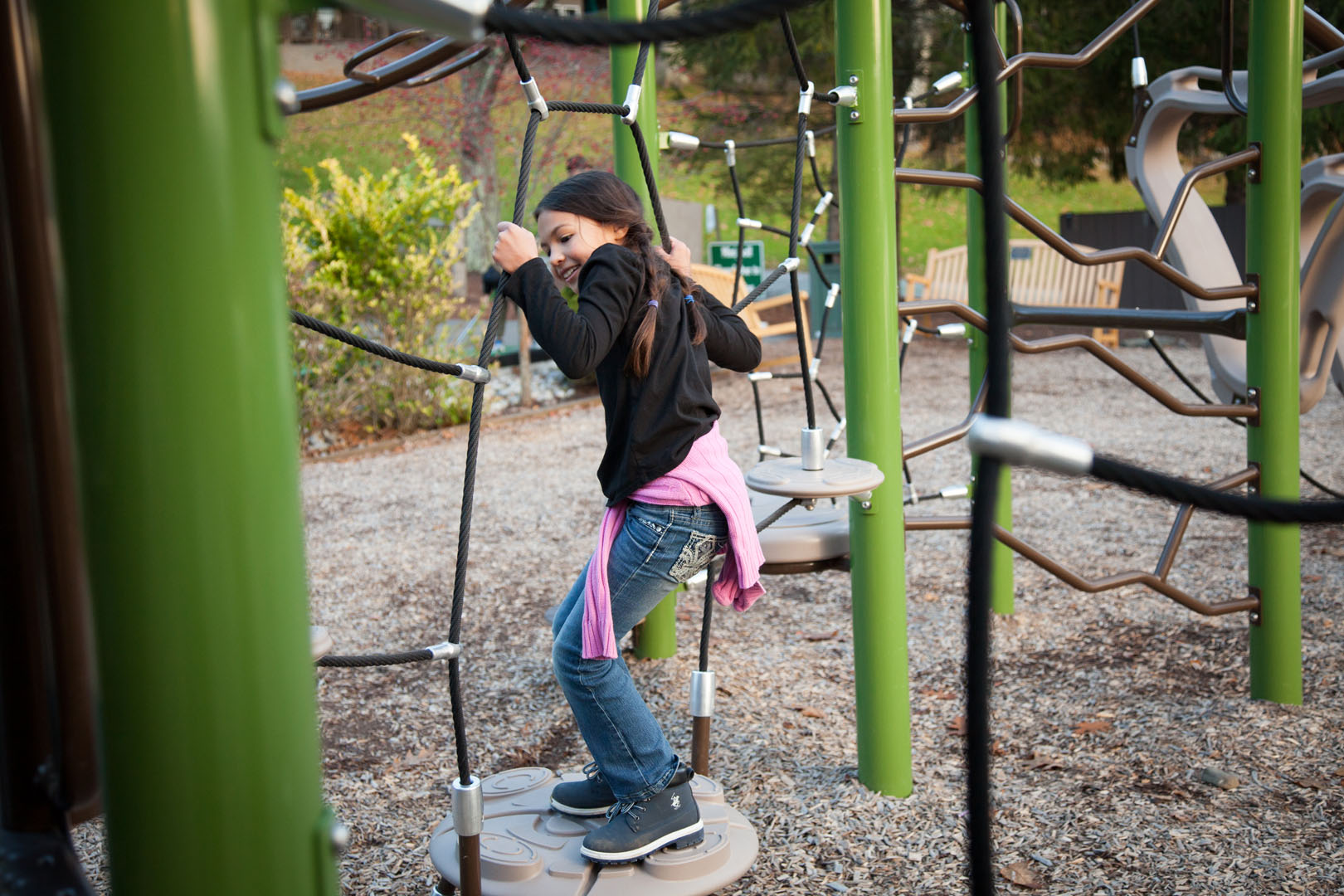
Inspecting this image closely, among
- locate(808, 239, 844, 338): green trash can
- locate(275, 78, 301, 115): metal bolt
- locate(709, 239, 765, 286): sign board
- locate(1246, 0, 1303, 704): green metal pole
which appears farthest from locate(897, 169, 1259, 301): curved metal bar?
locate(808, 239, 844, 338): green trash can

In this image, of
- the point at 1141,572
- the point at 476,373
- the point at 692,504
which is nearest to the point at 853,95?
the point at 692,504

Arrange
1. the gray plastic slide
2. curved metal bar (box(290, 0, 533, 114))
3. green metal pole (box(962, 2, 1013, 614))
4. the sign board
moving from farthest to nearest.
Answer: the sign board, green metal pole (box(962, 2, 1013, 614)), the gray plastic slide, curved metal bar (box(290, 0, 533, 114))

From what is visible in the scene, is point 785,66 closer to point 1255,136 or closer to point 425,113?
point 425,113

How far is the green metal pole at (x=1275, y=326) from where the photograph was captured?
263 centimetres

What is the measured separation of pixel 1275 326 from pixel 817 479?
4.58 feet

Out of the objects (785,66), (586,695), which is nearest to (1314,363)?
(586,695)

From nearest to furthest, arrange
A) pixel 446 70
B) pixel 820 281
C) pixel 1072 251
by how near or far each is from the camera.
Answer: pixel 1072 251, pixel 446 70, pixel 820 281

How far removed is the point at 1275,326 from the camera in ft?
8.86

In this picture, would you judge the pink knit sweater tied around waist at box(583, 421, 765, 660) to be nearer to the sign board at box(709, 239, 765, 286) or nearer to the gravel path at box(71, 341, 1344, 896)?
the gravel path at box(71, 341, 1344, 896)

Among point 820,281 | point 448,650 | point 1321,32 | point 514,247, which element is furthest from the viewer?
point 820,281

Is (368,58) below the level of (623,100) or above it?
above

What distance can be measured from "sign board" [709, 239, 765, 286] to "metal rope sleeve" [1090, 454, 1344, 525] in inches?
299

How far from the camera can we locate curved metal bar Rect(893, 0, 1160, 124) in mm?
2537

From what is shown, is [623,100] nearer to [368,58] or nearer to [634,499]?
[368,58]
